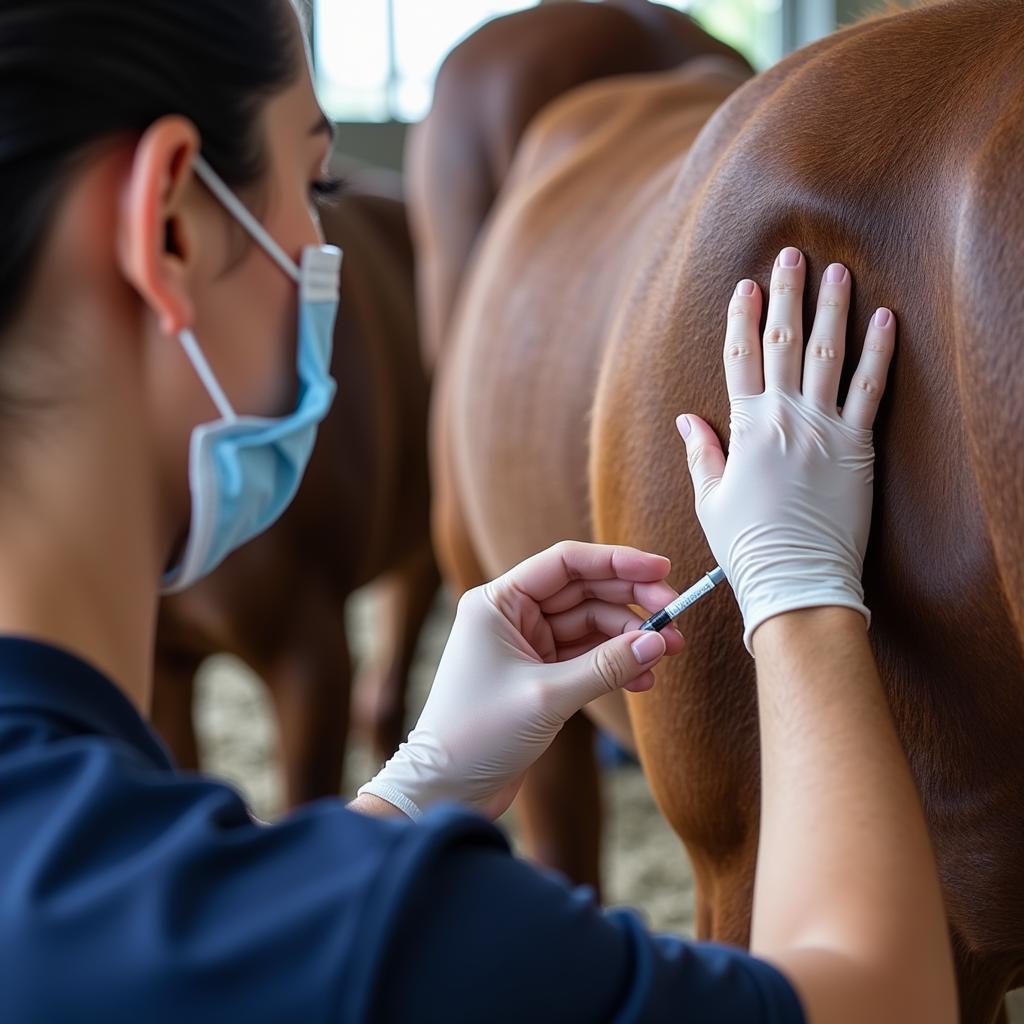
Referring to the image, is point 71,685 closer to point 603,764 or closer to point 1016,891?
point 1016,891

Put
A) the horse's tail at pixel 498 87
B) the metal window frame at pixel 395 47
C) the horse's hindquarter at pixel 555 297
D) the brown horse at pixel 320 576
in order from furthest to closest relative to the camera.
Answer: the metal window frame at pixel 395 47 → the horse's tail at pixel 498 87 → the brown horse at pixel 320 576 → the horse's hindquarter at pixel 555 297

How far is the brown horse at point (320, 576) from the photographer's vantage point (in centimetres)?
174

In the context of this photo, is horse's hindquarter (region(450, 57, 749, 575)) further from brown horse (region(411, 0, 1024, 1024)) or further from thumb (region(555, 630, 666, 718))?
thumb (region(555, 630, 666, 718))

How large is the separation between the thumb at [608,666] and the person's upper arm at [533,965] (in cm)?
26

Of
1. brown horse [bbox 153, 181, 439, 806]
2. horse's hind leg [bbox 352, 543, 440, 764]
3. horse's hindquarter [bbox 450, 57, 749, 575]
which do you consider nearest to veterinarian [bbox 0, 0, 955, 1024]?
horse's hindquarter [bbox 450, 57, 749, 575]

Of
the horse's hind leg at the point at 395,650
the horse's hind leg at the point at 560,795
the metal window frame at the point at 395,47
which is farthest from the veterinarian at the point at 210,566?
the metal window frame at the point at 395,47

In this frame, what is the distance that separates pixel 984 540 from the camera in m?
0.72

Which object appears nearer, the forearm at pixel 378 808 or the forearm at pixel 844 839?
the forearm at pixel 844 839

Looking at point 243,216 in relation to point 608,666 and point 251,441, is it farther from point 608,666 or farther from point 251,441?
point 608,666

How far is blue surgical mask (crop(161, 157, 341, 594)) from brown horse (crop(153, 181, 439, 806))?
93cm

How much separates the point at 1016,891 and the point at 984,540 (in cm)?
24

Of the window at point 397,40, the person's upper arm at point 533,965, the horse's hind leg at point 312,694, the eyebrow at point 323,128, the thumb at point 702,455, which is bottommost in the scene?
the horse's hind leg at point 312,694

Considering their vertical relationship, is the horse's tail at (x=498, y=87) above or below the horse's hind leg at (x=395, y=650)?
above

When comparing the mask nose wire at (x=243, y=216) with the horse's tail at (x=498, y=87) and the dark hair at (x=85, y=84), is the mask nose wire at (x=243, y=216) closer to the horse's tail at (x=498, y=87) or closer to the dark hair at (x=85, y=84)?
the dark hair at (x=85, y=84)
